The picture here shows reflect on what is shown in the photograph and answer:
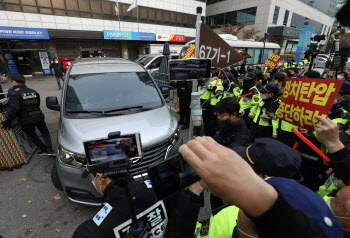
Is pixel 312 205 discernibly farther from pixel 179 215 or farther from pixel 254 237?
pixel 179 215

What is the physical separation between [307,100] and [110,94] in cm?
298

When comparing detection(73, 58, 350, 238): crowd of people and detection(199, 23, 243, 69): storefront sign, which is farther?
detection(199, 23, 243, 69): storefront sign

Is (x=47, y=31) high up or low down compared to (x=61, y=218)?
up

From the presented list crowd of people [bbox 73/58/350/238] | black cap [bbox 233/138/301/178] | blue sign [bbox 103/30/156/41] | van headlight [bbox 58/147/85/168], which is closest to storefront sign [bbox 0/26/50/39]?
blue sign [bbox 103/30/156/41]

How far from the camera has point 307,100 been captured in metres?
2.05

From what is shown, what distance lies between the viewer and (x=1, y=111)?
335 centimetres

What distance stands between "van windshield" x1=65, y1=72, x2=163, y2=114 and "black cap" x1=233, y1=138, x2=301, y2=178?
6.94ft

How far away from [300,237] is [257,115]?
11.2 feet

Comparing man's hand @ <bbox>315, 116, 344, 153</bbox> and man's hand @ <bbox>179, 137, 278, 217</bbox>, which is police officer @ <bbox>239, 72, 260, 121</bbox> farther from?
man's hand @ <bbox>179, 137, 278, 217</bbox>

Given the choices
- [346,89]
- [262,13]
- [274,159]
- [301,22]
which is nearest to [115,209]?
[274,159]

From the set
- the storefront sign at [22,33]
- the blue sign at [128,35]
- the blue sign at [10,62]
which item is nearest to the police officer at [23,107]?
the storefront sign at [22,33]

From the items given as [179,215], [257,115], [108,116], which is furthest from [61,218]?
[257,115]

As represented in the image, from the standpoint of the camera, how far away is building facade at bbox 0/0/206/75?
15883mm

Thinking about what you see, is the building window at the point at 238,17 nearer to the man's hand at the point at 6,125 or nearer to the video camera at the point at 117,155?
the man's hand at the point at 6,125
